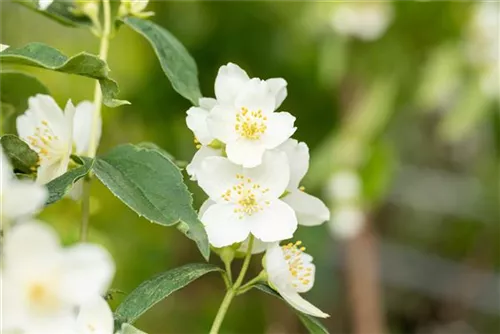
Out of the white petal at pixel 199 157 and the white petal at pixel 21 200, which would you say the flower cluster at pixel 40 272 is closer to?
the white petal at pixel 21 200

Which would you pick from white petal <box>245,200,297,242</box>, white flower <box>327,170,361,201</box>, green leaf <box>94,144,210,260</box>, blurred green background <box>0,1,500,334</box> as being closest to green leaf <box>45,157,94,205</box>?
green leaf <box>94,144,210,260</box>

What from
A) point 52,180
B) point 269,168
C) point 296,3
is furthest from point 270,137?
point 296,3

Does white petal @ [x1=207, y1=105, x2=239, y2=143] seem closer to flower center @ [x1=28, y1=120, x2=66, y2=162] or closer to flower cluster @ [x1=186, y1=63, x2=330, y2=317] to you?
flower cluster @ [x1=186, y1=63, x2=330, y2=317]

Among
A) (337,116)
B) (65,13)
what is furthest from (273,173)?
(337,116)

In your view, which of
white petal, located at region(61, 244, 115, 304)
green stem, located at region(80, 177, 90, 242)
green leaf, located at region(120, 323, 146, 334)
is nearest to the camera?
white petal, located at region(61, 244, 115, 304)

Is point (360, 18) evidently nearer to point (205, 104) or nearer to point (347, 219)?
point (347, 219)

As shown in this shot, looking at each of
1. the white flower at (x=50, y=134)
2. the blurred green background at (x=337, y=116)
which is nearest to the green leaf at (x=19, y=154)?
the white flower at (x=50, y=134)
